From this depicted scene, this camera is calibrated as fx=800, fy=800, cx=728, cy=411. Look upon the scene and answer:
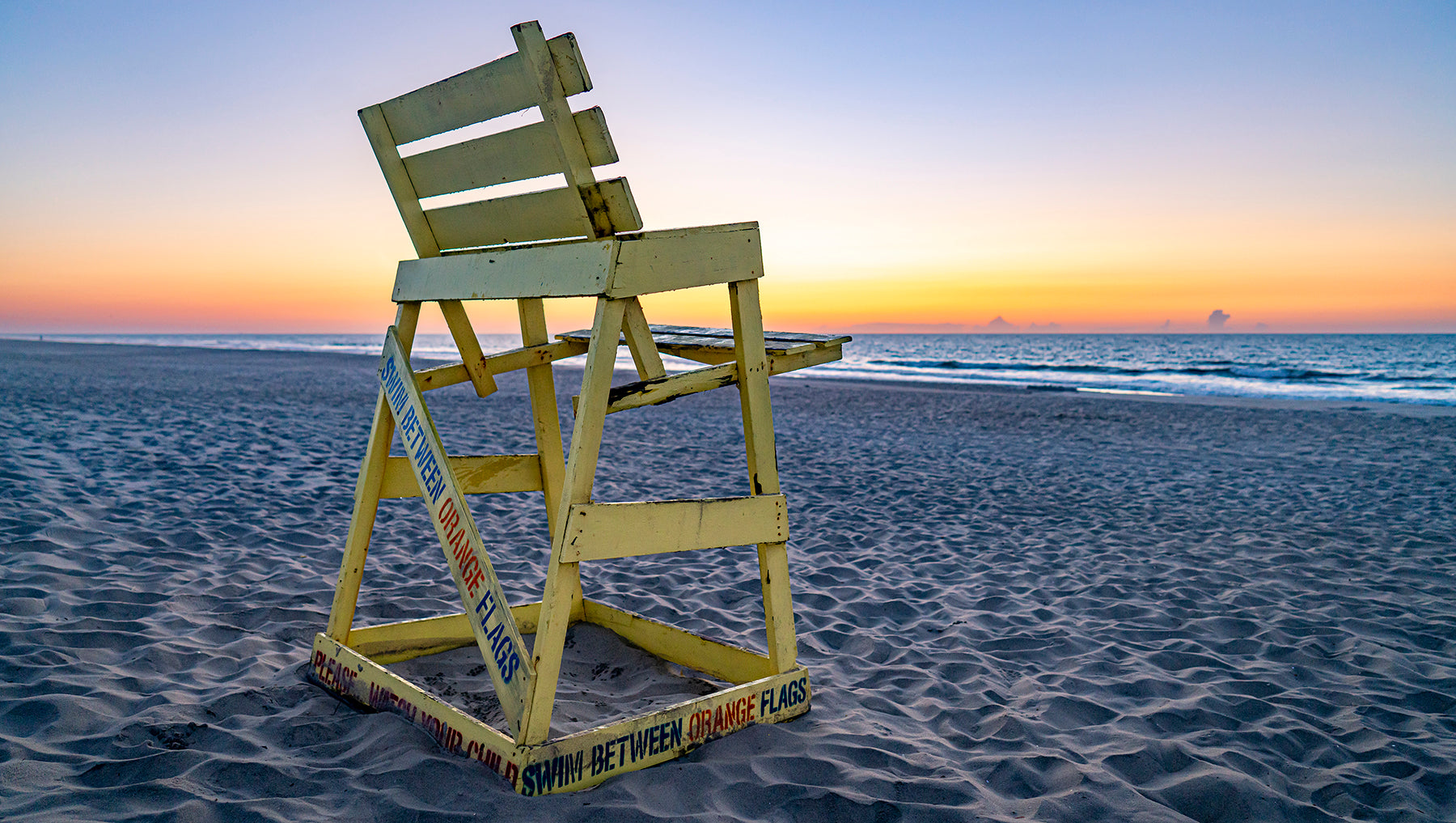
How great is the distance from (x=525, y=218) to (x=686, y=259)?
0.49 m

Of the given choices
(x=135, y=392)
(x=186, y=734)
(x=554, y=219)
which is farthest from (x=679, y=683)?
(x=135, y=392)

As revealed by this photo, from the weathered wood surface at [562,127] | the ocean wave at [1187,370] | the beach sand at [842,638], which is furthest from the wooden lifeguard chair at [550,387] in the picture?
the ocean wave at [1187,370]

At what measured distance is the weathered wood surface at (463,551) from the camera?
2158mm

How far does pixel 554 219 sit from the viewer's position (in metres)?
2.21

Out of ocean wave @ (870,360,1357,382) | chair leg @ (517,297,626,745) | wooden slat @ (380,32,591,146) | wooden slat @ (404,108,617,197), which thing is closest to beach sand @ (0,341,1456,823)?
chair leg @ (517,297,626,745)

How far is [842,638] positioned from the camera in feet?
12.2

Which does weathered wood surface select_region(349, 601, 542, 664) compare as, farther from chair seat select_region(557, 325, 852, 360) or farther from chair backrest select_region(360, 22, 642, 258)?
chair backrest select_region(360, 22, 642, 258)

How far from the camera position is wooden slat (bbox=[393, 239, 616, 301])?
6.92ft

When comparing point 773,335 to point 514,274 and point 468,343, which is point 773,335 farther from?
point 468,343

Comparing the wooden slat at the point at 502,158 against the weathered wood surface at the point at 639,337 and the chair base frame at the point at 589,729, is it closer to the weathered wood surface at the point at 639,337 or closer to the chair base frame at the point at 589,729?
the weathered wood surface at the point at 639,337

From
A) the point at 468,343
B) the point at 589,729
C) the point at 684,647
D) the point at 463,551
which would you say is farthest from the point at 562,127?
the point at 684,647

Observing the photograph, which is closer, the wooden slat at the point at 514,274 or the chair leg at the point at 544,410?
the wooden slat at the point at 514,274

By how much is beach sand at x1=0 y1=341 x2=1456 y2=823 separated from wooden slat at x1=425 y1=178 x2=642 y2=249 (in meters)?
1.53

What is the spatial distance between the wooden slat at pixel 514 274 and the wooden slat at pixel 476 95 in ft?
1.25
